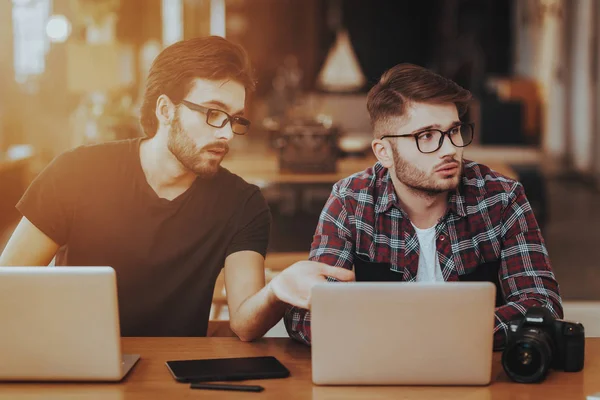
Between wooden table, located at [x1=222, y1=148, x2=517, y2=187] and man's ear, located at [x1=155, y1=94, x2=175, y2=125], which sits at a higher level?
man's ear, located at [x1=155, y1=94, x2=175, y2=125]

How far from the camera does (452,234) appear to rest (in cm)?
229

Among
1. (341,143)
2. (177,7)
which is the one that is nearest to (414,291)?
(341,143)

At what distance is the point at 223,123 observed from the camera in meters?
2.31

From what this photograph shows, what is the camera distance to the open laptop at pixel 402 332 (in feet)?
5.15

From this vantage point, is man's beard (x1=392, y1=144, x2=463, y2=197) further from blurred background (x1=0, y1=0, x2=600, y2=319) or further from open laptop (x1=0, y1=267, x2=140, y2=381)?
open laptop (x1=0, y1=267, x2=140, y2=381)

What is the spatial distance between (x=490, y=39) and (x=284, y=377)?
16799 mm

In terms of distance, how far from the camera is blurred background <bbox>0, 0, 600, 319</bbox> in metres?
5.53

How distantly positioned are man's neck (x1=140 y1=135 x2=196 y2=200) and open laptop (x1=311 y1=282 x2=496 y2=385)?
93cm

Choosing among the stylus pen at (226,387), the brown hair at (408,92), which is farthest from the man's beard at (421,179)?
the stylus pen at (226,387)

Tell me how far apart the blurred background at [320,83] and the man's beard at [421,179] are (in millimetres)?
338

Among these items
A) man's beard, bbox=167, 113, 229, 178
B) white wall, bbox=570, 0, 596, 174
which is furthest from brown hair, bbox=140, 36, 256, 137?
white wall, bbox=570, 0, 596, 174

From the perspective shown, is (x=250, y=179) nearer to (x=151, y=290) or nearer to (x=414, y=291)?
(x=151, y=290)

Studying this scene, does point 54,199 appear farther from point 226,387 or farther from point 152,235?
point 226,387

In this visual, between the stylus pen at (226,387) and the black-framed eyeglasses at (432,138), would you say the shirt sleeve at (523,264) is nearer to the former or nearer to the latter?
the black-framed eyeglasses at (432,138)
